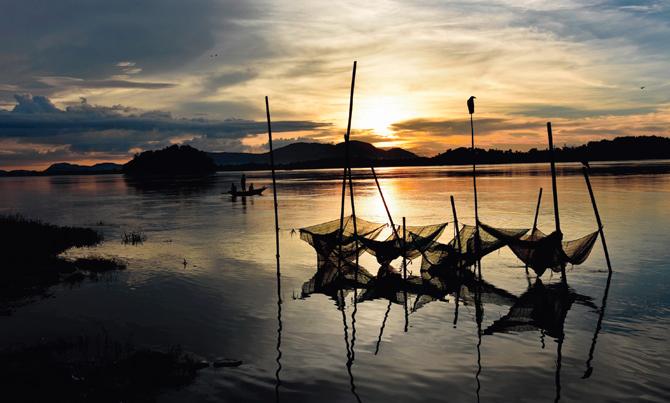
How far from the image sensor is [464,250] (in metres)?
18.1

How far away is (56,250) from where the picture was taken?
925 inches

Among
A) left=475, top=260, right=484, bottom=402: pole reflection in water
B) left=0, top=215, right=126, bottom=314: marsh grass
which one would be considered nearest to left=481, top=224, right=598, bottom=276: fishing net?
left=475, top=260, right=484, bottom=402: pole reflection in water

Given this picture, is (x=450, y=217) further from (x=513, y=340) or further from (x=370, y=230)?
(x=513, y=340)

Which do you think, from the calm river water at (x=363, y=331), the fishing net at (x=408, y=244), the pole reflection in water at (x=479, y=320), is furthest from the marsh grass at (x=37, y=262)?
the pole reflection in water at (x=479, y=320)

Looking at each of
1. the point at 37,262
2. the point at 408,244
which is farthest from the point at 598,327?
the point at 37,262

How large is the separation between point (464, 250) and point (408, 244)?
1.91m

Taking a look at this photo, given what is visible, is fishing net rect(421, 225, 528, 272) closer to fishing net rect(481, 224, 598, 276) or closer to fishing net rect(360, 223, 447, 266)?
fishing net rect(360, 223, 447, 266)

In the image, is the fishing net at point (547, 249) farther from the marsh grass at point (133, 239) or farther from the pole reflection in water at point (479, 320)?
the marsh grass at point (133, 239)

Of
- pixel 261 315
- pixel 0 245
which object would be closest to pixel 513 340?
pixel 261 315

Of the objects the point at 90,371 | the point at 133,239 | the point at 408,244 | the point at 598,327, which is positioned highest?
the point at 408,244

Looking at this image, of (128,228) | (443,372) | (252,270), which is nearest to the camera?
(443,372)

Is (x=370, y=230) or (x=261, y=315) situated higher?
(x=370, y=230)

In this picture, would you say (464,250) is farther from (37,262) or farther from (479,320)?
(37,262)

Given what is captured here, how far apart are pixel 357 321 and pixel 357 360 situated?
2687 mm
